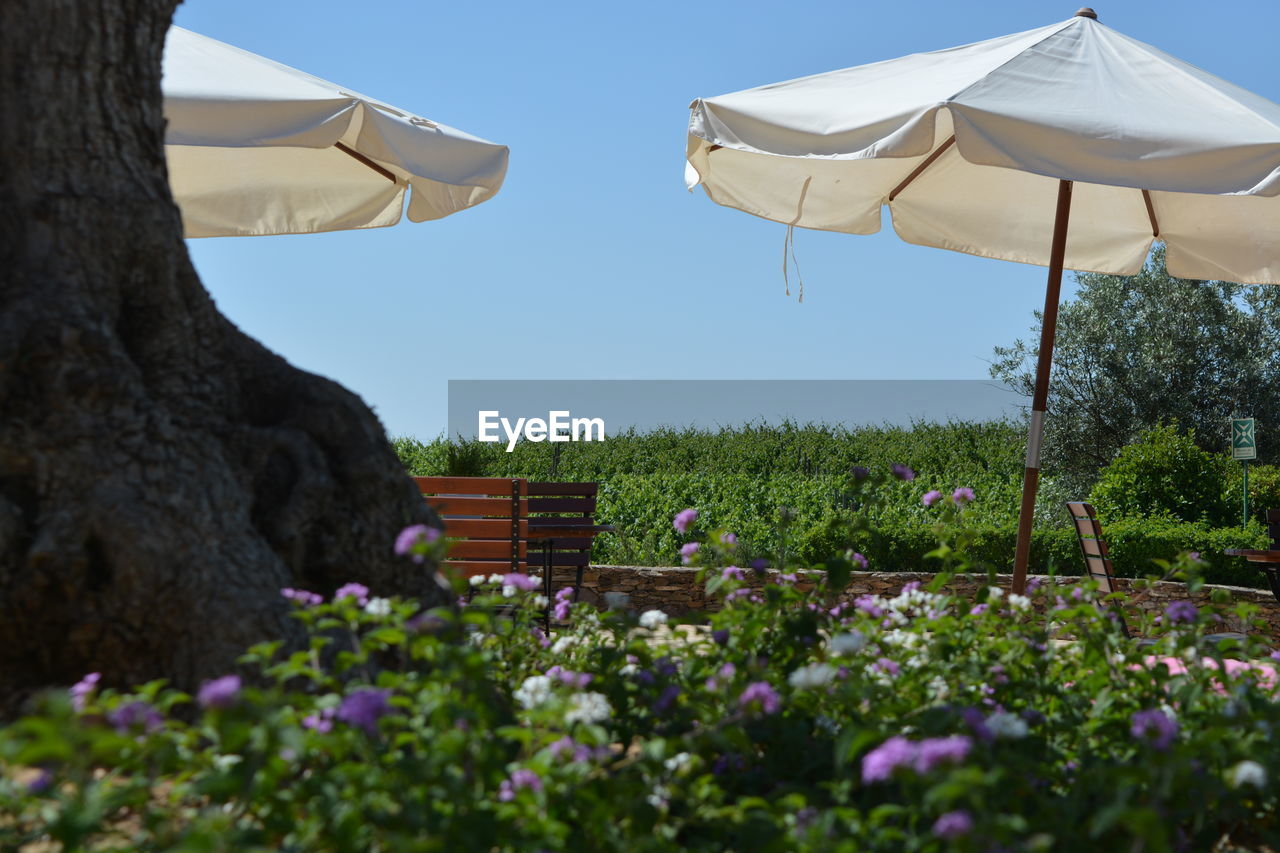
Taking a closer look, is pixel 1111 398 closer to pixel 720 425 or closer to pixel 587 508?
pixel 720 425

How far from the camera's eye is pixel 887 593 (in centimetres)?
876

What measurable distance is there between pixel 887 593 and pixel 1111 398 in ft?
22.2

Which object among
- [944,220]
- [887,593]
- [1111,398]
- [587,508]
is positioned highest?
[944,220]

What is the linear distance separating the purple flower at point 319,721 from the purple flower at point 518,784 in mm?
335

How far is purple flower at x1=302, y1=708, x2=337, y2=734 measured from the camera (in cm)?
204

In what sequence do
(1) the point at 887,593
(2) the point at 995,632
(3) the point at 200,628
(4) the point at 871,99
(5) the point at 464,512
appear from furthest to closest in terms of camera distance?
(1) the point at 887,593
(5) the point at 464,512
(4) the point at 871,99
(2) the point at 995,632
(3) the point at 200,628

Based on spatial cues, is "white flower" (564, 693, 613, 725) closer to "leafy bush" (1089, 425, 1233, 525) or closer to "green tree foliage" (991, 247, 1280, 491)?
"leafy bush" (1089, 425, 1233, 525)

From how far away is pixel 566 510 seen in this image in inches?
302

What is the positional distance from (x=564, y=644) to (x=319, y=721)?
3.98 feet

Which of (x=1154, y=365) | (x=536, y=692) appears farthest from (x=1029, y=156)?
(x=1154, y=365)

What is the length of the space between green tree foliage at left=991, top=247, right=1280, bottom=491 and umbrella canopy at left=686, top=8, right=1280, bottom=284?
7.89 meters

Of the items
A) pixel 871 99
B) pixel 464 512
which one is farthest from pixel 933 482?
pixel 871 99

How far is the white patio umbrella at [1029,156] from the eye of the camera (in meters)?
3.94

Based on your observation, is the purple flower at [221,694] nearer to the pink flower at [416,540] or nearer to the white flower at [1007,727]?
the pink flower at [416,540]
